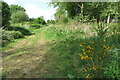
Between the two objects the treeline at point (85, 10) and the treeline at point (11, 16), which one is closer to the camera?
the treeline at point (85, 10)

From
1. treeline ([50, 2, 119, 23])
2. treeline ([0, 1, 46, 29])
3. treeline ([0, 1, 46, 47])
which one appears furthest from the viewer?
treeline ([0, 1, 46, 29])

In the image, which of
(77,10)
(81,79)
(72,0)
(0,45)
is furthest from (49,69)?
(77,10)

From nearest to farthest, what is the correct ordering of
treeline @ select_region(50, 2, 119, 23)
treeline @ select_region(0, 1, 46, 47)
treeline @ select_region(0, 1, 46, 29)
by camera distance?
treeline @ select_region(0, 1, 46, 47) → treeline @ select_region(50, 2, 119, 23) → treeline @ select_region(0, 1, 46, 29)

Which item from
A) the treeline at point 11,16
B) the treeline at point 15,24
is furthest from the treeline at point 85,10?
the treeline at point 11,16

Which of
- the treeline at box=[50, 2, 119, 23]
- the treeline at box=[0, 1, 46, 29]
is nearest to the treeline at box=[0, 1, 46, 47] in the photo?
the treeline at box=[0, 1, 46, 29]

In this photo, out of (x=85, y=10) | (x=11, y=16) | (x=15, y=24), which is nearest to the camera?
(x=85, y=10)

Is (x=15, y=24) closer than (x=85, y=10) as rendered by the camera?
No

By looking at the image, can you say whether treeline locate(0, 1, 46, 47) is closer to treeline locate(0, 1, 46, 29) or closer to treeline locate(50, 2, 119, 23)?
treeline locate(0, 1, 46, 29)

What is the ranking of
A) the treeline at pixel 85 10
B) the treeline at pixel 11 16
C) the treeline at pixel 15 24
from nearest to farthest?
the treeline at pixel 15 24 → the treeline at pixel 85 10 → the treeline at pixel 11 16

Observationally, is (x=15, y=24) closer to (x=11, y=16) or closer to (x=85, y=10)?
(x=11, y=16)

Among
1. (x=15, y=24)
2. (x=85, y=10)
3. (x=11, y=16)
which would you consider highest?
(x=11, y=16)

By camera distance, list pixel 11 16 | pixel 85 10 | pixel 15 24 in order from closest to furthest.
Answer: pixel 85 10 < pixel 15 24 < pixel 11 16

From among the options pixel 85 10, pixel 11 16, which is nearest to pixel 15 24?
pixel 11 16

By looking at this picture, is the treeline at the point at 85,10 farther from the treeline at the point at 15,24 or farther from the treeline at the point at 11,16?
the treeline at the point at 11,16
